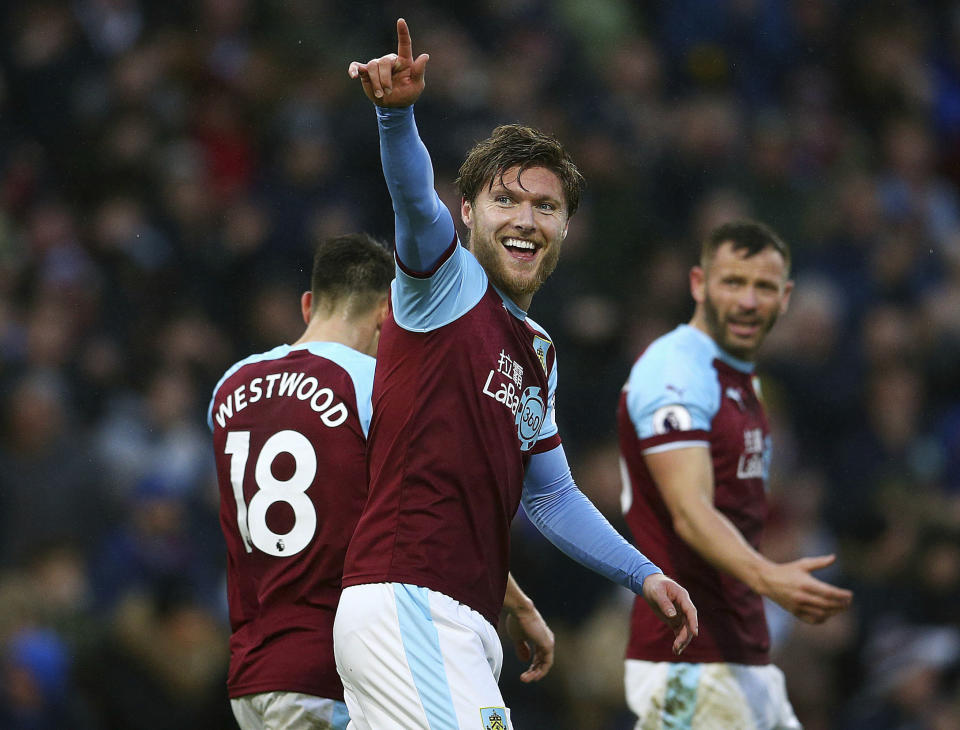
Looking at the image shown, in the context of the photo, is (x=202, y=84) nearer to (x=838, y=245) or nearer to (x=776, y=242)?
(x=838, y=245)

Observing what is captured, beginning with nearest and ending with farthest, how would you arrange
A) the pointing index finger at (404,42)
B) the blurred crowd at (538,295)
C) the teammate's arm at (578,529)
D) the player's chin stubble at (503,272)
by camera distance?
the pointing index finger at (404,42)
the player's chin stubble at (503,272)
the teammate's arm at (578,529)
the blurred crowd at (538,295)

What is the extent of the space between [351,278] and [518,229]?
1.16 metres

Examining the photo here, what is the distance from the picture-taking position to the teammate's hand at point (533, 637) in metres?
4.62

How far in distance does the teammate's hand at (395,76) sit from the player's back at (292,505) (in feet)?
4.70

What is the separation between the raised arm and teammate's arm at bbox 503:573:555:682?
58.5 inches

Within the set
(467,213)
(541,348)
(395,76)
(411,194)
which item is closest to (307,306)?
(467,213)

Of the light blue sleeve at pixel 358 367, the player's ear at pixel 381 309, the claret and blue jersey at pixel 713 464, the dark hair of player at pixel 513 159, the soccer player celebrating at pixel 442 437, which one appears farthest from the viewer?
the claret and blue jersey at pixel 713 464

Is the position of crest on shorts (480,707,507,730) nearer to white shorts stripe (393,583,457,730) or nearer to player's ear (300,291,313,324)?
white shorts stripe (393,583,457,730)

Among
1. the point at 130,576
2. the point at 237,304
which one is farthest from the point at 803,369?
the point at 130,576

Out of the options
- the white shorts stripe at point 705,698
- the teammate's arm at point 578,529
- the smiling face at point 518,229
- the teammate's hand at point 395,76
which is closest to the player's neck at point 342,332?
the teammate's arm at point 578,529

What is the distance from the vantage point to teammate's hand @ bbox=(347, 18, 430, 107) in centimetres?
342

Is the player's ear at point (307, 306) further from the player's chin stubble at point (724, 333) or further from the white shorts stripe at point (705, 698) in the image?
the white shorts stripe at point (705, 698)

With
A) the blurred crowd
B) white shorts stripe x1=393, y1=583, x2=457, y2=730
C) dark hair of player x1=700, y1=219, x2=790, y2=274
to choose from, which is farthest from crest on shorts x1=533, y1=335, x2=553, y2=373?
the blurred crowd

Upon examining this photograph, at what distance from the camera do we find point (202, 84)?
11.4 meters
